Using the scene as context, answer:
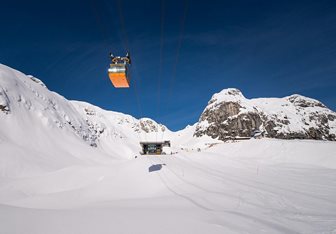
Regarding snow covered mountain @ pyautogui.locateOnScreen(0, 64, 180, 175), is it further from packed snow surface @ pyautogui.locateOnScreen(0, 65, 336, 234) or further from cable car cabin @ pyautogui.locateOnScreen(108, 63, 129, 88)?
cable car cabin @ pyautogui.locateOnScreen(108, 63, 129, 88)

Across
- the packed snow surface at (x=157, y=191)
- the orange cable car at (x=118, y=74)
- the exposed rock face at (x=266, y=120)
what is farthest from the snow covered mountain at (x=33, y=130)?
the exposed rock face at (x=266, y=120)

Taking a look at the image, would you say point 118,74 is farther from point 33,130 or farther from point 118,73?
point 33,130

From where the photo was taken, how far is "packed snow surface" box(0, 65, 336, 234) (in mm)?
4930

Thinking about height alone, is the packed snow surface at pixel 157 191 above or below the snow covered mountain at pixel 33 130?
below

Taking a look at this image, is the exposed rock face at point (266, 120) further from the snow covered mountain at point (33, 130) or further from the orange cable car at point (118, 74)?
the orange cable car at point (118, 74)

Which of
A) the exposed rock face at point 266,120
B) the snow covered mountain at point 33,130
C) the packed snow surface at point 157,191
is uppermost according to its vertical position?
the exposed rock face at point 266,120

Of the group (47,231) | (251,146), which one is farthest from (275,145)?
(47,231)

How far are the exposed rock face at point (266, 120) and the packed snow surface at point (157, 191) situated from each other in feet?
383

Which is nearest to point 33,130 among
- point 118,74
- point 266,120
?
point 118,74

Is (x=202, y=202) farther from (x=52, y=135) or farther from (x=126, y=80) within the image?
(x=52, y=135)

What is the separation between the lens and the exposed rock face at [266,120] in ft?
465

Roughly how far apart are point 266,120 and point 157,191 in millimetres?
149262

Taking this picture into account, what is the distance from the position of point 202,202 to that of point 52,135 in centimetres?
4564

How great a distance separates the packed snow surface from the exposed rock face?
116829 mm
